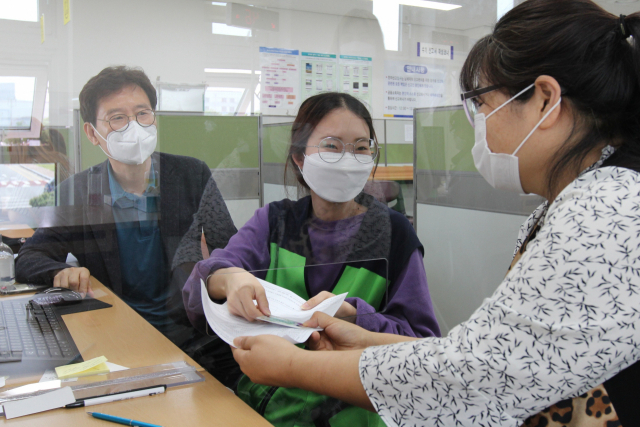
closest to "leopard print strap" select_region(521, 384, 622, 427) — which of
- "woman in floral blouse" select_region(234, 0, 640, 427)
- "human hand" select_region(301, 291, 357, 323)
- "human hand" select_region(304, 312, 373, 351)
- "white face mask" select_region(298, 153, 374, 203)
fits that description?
"woman in floral blouse" select_region(234, 0, 640, 427)

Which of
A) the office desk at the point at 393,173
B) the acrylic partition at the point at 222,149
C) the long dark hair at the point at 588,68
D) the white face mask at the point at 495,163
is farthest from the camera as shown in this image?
the office desk at the point at 393,173

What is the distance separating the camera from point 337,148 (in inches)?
47.3

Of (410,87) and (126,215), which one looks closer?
(126,215)

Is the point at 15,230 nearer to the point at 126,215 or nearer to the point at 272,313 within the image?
the point at 126,215

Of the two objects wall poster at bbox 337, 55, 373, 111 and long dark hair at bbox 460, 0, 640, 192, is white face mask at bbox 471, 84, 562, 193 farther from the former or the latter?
wall poster at bbox 337, 55, 373, 111

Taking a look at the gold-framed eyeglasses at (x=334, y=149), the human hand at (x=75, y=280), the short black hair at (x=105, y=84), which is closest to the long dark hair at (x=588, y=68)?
the gold-framed eyeglasses at (x=334, y=149)

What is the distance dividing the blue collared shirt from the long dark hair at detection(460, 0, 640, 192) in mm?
783

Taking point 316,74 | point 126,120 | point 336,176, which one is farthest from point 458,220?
point 126,120

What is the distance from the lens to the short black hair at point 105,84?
1.03 metres

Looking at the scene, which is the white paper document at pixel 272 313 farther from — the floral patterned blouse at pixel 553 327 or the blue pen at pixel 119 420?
the floral patterned blouse at pixel 553 327

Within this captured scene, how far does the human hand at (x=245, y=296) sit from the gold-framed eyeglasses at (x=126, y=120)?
0.37 metres

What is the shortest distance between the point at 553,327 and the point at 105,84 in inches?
35.9

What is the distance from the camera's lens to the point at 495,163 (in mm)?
897

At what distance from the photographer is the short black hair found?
1.03 meters
